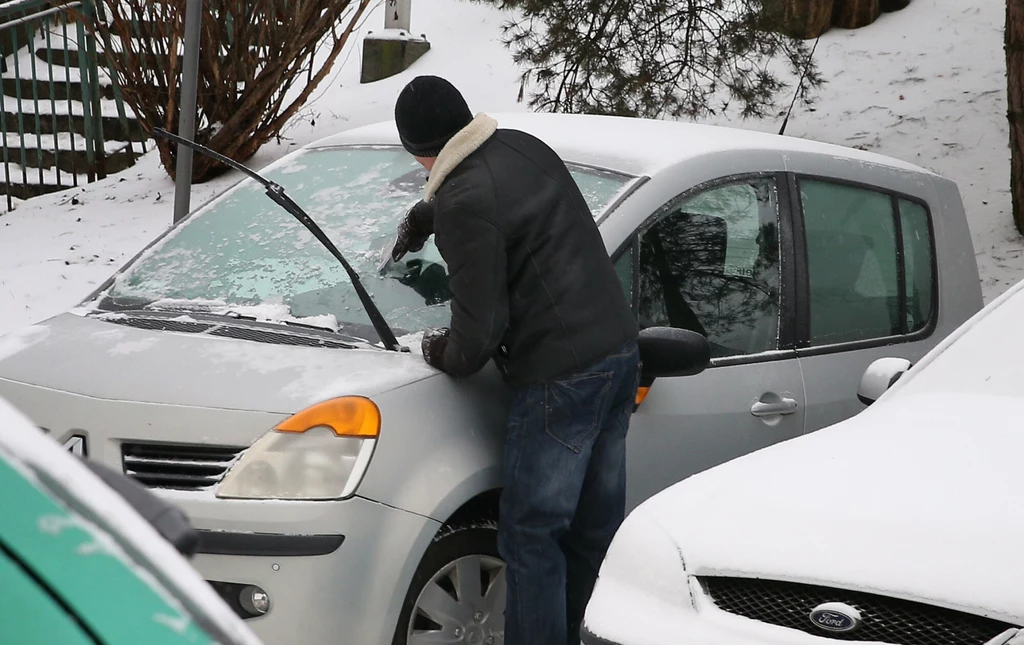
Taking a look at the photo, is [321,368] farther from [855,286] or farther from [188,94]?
[188,94]

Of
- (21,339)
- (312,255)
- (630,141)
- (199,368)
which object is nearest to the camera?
(199,368)

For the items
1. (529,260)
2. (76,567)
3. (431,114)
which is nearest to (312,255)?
(431,114)

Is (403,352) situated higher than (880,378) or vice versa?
(403,352)

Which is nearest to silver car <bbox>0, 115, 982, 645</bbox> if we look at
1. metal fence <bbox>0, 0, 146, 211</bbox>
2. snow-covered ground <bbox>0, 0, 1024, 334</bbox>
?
snow-covered ground <bbox>0, 0, 1024, 334</bbox>

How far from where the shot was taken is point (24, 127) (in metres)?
9.67

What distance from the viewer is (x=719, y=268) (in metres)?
3.58

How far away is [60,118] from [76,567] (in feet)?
30.9

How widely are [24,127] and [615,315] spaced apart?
316 inches

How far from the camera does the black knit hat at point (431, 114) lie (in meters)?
2.91

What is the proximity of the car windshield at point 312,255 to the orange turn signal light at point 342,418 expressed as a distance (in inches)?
16.3

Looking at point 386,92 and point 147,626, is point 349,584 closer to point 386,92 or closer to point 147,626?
point 147,626

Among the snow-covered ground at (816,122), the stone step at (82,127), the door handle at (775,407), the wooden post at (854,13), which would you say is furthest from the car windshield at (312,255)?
the wooden post at (854,13)

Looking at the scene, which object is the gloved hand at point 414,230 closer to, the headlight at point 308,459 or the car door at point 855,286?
the headlight at point 308,459

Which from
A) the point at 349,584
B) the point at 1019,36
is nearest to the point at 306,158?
the point at 349,584
